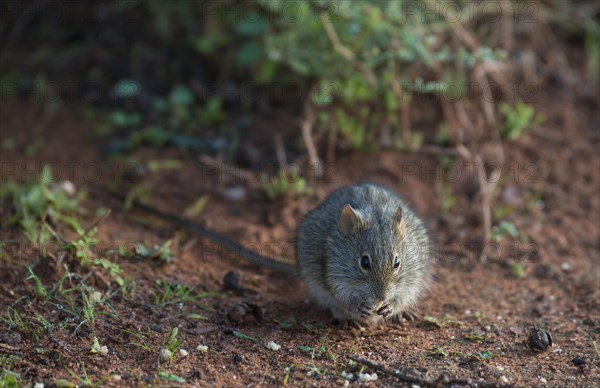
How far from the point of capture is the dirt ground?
170 inches

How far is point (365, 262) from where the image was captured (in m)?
4.85

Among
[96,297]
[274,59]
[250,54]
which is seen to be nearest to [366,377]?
[96,297]

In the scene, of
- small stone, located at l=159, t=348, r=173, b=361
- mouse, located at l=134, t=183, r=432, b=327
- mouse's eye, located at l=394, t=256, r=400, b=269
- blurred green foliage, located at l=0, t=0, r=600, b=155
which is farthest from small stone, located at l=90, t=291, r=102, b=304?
blurred green foliage, located at l=0, t=0, r=600, b=155

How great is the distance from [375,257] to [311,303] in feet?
2.93

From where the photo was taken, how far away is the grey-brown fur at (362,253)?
4797 mm

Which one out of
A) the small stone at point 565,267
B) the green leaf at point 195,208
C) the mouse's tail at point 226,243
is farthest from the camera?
the green leaf at point 195,208

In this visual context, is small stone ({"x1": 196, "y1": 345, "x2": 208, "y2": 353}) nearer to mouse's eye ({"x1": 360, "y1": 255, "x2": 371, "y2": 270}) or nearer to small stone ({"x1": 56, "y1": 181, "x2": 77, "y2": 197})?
mouse's eye ({"x1": 360, "y1": 255, "x2": 371, "y2": 270})

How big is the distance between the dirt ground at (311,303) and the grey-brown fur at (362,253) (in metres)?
0.21

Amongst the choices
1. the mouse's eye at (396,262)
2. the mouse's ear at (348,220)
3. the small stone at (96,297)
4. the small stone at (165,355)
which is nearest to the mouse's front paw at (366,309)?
the mouse's eye at (396,262)

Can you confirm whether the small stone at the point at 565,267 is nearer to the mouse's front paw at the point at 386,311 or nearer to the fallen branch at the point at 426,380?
the mouse's front paw at the point at 386,311

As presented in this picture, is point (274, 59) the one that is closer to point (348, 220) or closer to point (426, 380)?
point (348, 220)

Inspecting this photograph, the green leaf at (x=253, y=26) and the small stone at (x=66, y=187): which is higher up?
the green leaf at (x=253, y=26)

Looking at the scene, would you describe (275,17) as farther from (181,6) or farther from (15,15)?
(15,15)

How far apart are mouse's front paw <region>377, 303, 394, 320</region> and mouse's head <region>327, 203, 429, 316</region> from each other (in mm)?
55
